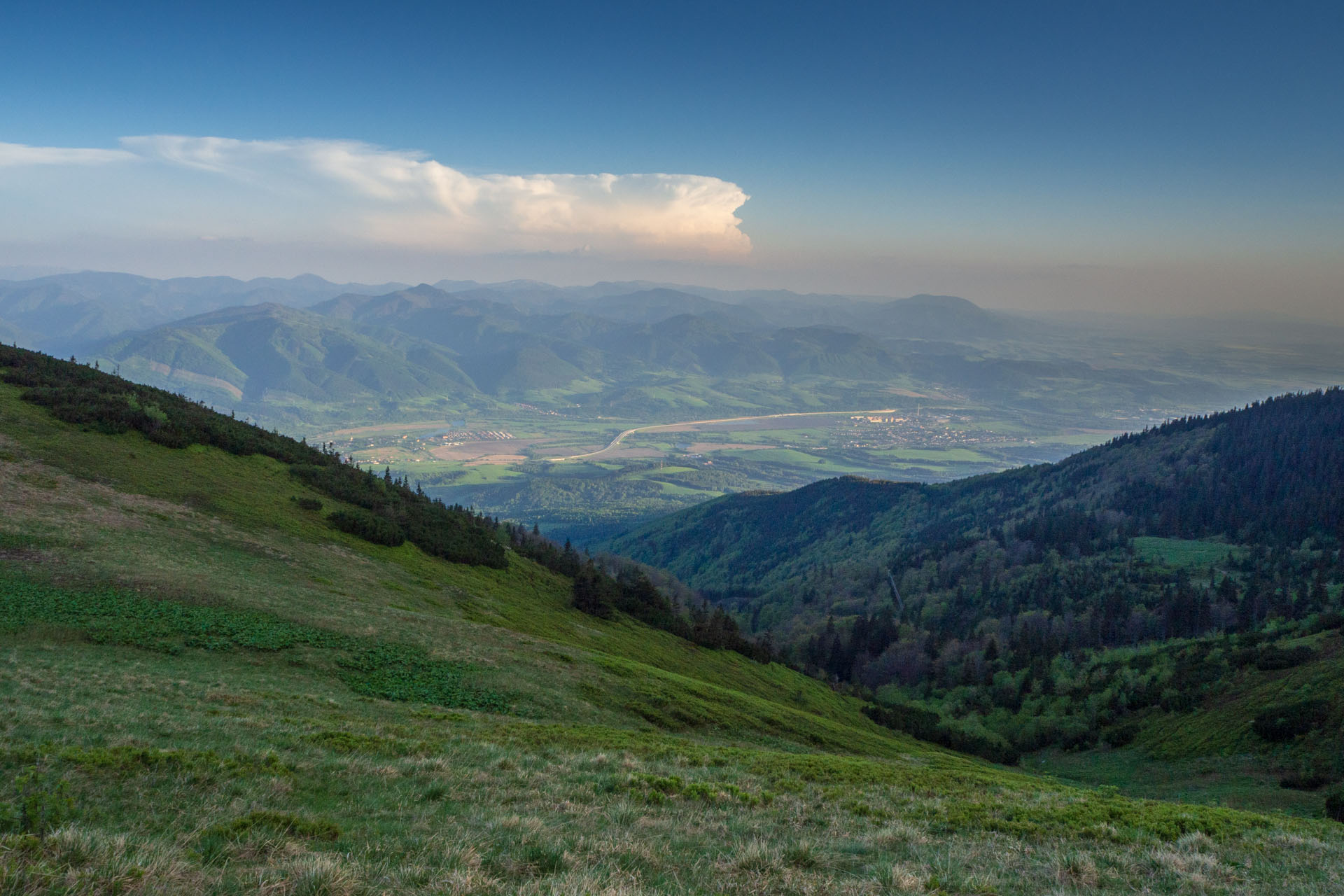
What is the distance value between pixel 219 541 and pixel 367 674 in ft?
77.3

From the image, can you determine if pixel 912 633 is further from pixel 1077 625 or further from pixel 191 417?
pixel 191 417

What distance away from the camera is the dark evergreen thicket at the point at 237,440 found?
59781 millimetres

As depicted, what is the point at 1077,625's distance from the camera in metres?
154

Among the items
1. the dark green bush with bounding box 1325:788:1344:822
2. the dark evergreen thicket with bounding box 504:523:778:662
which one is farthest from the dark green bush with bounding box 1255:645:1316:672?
the dark evergreen thicket with bounding box 504:523:778:662

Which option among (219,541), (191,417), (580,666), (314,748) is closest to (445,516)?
(191,417)

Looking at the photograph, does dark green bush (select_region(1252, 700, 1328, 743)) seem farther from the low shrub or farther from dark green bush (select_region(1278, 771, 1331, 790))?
the low shrub

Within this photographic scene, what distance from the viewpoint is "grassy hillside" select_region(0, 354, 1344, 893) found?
30.1 ft

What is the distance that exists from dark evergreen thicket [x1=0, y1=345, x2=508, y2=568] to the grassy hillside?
34.5 feet

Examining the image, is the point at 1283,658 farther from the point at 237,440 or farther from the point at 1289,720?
the point at 237,440

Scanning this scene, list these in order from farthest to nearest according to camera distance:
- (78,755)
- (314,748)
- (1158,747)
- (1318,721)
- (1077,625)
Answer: (1077,625) → (1158,747) → (1318,721) → (314,748) → (78,755)

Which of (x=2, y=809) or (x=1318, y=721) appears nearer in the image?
(x=2, y=809)

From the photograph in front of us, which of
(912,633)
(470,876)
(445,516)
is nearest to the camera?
(470,876)

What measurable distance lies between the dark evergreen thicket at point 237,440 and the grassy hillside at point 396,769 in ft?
34.5

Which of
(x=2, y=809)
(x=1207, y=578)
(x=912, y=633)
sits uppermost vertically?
(x=2, y=809)
